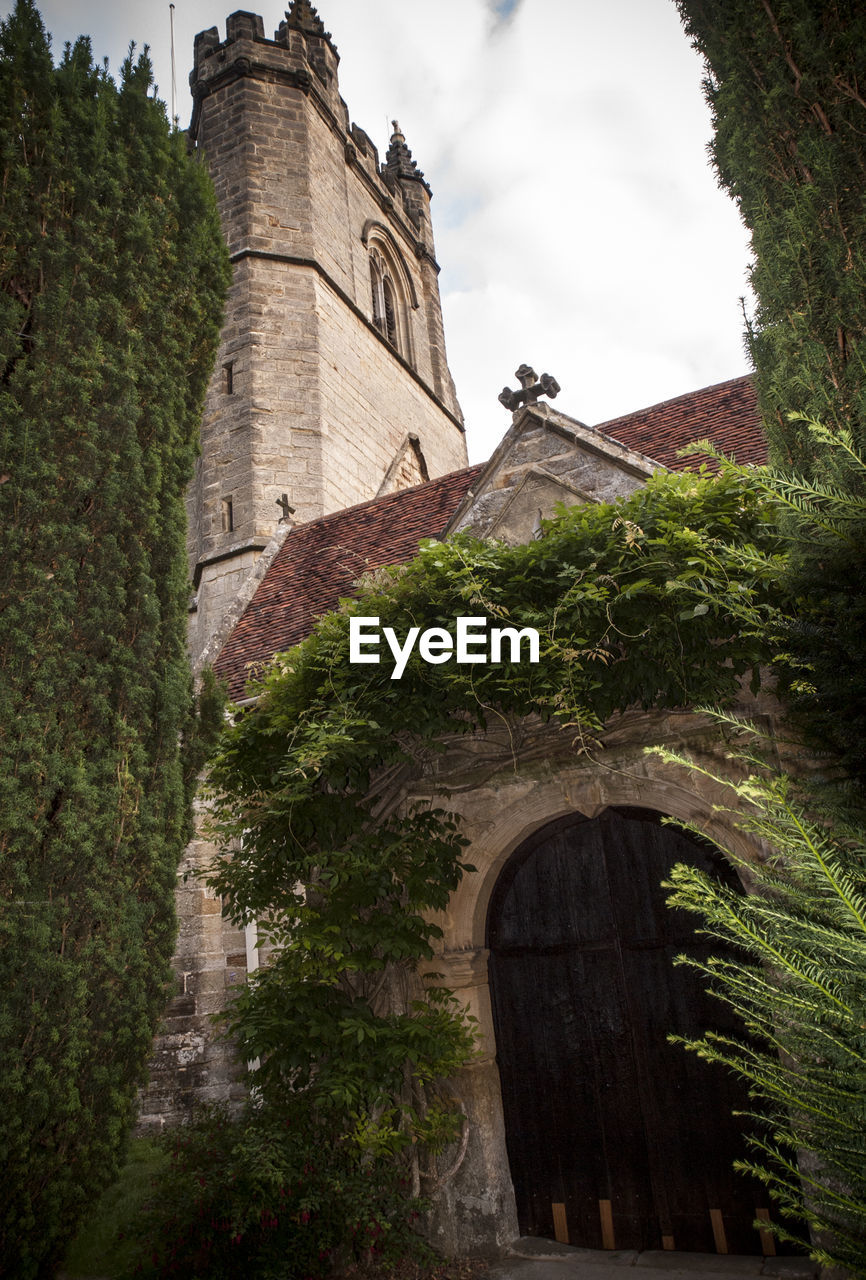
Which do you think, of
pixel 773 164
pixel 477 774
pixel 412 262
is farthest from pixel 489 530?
pixel 412 262

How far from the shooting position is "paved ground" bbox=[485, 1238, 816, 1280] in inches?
162

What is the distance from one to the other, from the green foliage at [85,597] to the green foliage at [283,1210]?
719 millimetres

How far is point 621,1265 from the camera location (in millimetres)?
4441

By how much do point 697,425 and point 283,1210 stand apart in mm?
7007

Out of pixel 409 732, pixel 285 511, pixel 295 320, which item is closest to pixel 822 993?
pixel 409 732

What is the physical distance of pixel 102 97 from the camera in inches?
205

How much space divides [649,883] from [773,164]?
3868 millimetres

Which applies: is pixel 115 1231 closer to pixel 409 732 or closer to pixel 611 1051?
pixel 611 1051

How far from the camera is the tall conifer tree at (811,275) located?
316 centimetres

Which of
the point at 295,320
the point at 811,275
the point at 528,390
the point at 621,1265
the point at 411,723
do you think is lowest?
the point at 621,1265

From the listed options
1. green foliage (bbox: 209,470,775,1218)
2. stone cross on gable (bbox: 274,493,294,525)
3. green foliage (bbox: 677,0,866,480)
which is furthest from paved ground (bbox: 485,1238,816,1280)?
Answer: stone cross on gable (bbox: 274,493,294,525)

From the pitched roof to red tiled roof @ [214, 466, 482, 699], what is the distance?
1 centimetres

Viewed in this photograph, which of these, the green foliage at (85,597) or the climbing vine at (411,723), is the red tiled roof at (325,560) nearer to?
the climbing vine at (411,723)

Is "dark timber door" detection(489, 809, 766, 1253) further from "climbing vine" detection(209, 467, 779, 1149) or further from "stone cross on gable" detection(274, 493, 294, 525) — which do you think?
"stone cross on gable" detection(274, 493, 294, 525)
